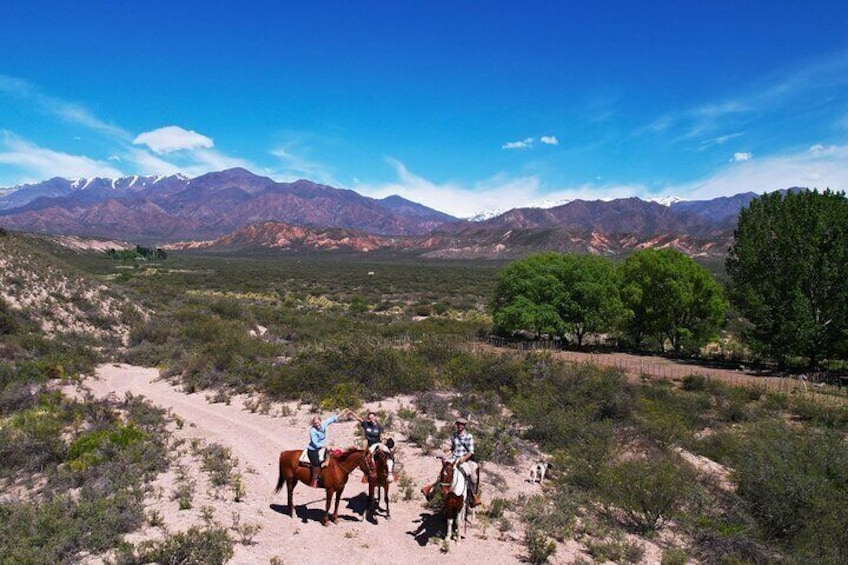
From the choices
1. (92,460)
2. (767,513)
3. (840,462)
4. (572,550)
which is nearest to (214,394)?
(92,460)

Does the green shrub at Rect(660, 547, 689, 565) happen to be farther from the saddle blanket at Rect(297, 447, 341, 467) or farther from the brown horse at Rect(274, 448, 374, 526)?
the saddle blanket at Rect(297, 447, 341, 467)

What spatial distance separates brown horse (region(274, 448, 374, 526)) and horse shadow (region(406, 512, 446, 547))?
144 cm

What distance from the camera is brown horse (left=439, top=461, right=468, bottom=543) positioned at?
8.95m

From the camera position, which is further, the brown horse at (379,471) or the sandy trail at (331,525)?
the brown horse at (379,471)

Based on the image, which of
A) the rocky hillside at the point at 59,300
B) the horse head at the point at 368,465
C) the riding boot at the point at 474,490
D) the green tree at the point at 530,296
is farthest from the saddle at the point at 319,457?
the green tree at the point at 530,296

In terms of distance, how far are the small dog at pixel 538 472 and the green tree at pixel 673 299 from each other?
72.9 feet

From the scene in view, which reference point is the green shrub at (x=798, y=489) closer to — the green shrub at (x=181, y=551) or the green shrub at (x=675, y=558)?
the green shrub at (x=675, y=558)

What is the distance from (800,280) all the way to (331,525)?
2695cm

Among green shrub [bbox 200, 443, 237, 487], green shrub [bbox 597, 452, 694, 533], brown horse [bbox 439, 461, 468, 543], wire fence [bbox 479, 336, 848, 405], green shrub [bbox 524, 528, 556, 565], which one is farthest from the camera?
wire fence [bbox 479, 336, 848, 405]

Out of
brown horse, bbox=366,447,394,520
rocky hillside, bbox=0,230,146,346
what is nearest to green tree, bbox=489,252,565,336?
brown horse, bbox=366,447,394,520

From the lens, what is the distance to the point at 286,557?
8500mm

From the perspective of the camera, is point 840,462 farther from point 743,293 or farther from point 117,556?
point 743,293

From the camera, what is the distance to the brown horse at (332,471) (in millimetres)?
→ 9562

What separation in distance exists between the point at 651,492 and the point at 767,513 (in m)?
2.33
